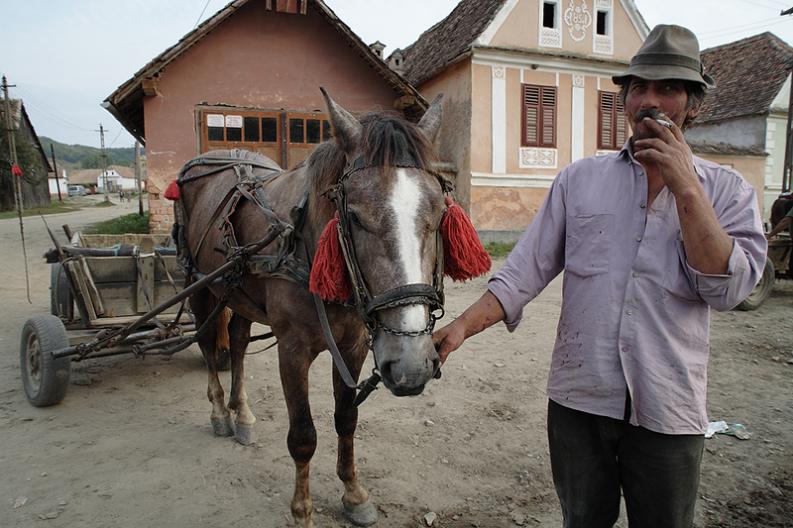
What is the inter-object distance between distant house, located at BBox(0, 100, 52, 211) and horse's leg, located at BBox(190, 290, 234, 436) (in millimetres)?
30766

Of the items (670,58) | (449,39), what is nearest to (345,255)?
(670,58)

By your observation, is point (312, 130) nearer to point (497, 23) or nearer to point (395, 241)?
point (497, 23)

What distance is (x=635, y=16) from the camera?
568 inches

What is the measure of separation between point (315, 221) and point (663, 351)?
1.55 metres

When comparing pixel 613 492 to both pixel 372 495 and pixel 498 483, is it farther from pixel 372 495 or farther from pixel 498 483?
pixel 372 495

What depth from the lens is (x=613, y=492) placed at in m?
1.66

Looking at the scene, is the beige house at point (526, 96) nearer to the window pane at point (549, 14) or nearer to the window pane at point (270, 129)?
the window pane at point (549, 14)

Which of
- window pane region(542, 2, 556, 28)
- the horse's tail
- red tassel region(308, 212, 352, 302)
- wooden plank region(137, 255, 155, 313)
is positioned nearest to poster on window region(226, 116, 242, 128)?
wooden plank region(137, 255, 155, 313)

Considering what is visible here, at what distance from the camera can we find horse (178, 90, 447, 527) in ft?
5.62

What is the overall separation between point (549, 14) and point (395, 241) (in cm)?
1469

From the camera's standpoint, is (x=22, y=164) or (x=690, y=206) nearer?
(x=690, y=206)

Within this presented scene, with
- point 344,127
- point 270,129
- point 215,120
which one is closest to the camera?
point 344,127

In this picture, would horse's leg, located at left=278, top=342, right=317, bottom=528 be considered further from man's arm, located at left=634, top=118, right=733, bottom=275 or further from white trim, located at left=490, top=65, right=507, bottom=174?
white trim, located at left=490, top=65, right=507, bottom=174

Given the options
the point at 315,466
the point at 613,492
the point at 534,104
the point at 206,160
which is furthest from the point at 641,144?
the point at 534,104
